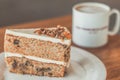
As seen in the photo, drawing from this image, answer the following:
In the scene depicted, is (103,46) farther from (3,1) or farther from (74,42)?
(3,1)

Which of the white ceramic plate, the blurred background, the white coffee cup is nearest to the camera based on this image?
the white ceramic plate

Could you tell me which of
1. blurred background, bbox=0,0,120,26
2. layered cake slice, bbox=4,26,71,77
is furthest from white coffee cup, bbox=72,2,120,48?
blurred background, bbox=0,0,120,26

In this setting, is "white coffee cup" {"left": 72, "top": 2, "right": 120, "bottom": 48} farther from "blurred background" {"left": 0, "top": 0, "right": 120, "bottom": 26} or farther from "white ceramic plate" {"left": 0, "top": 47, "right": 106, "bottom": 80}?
"blurred background" {"left": 0, "top": 0, "right": 120, "bottom": 26}

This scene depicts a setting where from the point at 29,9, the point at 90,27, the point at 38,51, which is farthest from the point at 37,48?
the point at 29,9

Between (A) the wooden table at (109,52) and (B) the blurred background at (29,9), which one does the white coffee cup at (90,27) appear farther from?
(B) the blurred background at (29,9)

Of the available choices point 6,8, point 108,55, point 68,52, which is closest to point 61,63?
point 68,52

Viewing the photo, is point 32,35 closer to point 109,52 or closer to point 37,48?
point 37,48
